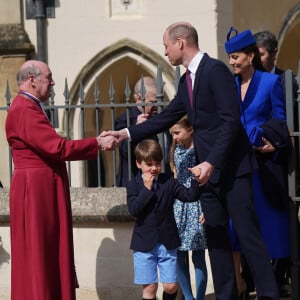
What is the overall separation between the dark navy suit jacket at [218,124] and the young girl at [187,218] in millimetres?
916

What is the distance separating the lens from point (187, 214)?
930cm

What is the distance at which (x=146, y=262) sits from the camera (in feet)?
29.5

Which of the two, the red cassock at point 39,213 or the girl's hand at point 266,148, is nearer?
the red cassock at point 39,213

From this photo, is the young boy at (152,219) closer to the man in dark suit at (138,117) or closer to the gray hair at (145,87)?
the man in dark suit at (138,117)

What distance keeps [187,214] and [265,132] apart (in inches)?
41.1

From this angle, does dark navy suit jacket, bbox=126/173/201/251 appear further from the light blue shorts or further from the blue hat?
the blue hat

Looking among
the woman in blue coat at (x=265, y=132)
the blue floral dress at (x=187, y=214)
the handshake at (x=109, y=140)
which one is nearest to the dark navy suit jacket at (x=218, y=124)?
the woman in blue coat at (x=265, y=132)

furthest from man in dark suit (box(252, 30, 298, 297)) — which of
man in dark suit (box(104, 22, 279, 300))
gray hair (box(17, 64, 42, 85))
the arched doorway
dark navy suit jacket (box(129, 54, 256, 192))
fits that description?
the arched doorway

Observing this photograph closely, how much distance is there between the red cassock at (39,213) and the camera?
848cm

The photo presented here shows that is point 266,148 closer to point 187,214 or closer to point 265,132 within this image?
point 265,132

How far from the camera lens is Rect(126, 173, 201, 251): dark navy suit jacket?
8961 millimetres

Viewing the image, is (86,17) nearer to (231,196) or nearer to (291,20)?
(291,20)

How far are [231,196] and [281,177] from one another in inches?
39.0

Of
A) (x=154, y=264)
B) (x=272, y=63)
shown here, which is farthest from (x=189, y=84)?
(x=154, y=264)
